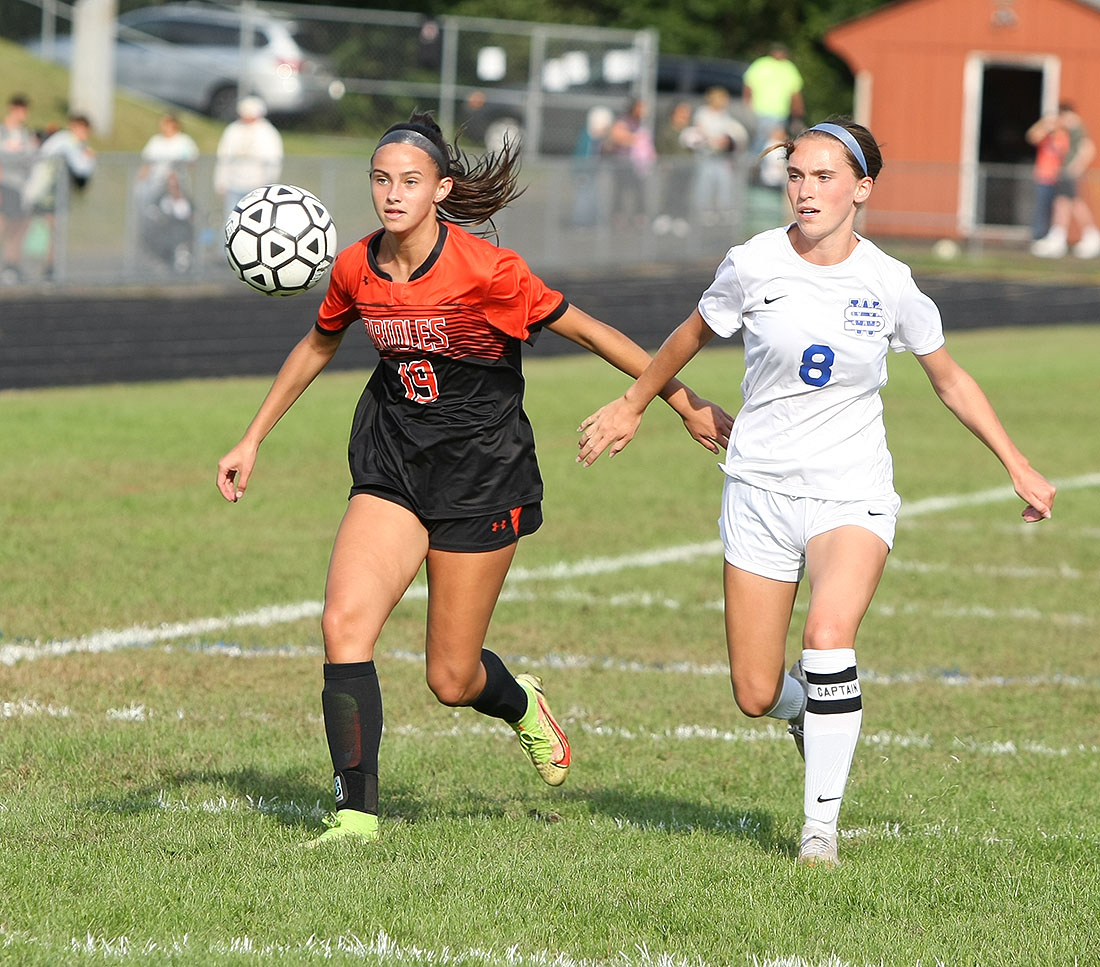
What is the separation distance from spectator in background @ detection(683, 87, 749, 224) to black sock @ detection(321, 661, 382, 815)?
25591 mm

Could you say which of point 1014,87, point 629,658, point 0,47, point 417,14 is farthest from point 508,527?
point 417,14

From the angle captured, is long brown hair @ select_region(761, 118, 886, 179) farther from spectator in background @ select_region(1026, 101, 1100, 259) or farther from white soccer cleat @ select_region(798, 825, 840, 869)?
spectator in background @ select_region(1026, 101, 1100, 259)

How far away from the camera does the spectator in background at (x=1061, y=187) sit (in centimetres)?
3319

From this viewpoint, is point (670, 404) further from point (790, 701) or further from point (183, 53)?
point (183, 53)

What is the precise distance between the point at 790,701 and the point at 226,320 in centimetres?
1721

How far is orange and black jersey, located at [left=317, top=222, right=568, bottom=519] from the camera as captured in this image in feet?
18.7

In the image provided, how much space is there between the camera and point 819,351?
557 centimetres

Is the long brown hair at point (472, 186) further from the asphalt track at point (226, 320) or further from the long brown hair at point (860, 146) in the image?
the asphalt track at point (226, 320)

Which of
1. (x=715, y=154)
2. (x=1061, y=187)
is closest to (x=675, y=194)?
(x=715, y=154)

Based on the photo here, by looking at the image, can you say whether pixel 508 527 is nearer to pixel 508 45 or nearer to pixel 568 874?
pixel 568 874

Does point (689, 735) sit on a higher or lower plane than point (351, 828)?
lower

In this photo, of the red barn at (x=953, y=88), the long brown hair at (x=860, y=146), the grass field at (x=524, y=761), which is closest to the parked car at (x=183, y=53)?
the red barn at (x=953, y=88)

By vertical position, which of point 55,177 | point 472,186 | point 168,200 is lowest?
point 472,186

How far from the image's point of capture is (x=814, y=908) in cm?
492
